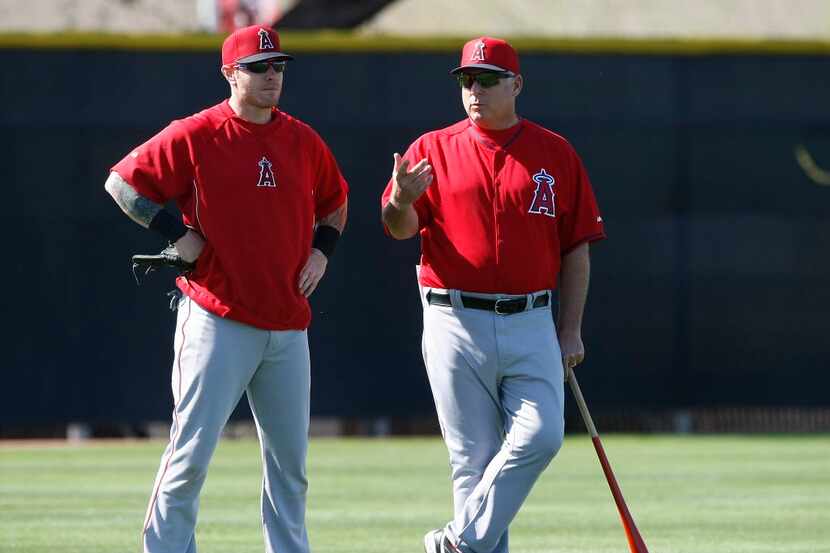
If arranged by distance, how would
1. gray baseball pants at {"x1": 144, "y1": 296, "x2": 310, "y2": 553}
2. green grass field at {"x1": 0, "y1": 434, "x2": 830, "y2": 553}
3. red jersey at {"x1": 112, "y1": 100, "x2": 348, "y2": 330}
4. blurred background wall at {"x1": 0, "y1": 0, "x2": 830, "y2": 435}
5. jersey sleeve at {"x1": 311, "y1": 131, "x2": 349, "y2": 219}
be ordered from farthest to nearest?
1. blurred background wall at {"x1": 0, "y1": 0, "x2": 830, "y2": 435}
2. green grass field at {"x1": 0, "y1": 434, "x2": 830, "y2": 553}
3. jersey sleeve at {"x1": 311, "y1": 131, "x2": 349, "y2": 219}
4. red jersey at {"x1": 112, "y1": 100, "x2": 348, "y2": 330}
5. gray baseball pants at {"x1": 144, "y1": 296, "x2": 310, "y2": 553}

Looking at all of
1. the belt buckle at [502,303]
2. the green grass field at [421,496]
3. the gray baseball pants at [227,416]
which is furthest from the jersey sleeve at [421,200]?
the green grass field at [421,496]

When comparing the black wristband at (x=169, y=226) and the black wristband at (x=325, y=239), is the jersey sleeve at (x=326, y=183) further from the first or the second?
the black wristband at (x=169, y=226)

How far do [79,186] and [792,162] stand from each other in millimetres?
6514

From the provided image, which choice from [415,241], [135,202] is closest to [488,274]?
[135,202]

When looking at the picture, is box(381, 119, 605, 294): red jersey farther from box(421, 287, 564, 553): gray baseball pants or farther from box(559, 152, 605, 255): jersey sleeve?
box(421, 287, 564, 553): gray baseball pants

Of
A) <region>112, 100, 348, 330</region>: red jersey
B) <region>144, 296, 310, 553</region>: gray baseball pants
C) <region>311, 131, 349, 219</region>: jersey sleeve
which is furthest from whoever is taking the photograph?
<region>311, 131, 349, 219</region>: jersey sleeve

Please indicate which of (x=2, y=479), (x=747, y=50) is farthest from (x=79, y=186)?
(x=747, y=50)

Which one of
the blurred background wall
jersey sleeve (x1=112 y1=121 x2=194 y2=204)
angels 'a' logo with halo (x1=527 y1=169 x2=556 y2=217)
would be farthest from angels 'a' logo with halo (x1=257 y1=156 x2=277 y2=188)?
the blurred background wall

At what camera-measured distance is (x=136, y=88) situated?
51.4ft

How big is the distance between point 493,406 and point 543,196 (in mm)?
893

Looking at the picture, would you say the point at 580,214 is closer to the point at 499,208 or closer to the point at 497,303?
the point at 499,208

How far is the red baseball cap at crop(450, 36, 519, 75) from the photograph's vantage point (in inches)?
283

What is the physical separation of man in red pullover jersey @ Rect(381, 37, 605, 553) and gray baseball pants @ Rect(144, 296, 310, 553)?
60cm

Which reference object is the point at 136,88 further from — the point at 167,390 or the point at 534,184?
the point at 534,184
